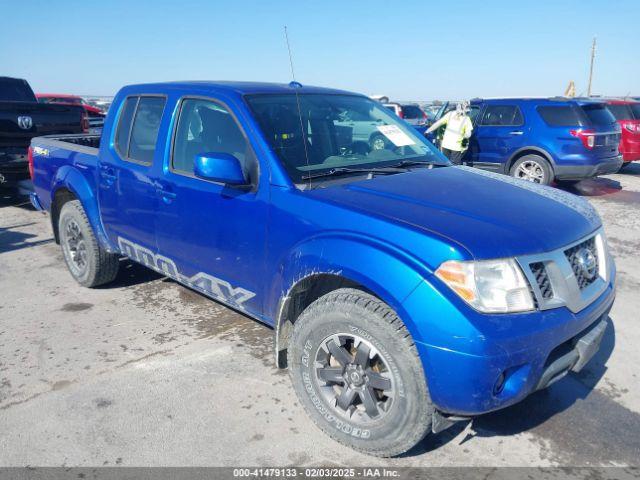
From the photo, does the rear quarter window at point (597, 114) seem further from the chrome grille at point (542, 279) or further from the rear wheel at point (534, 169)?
the chrome grille at point (542, 279)

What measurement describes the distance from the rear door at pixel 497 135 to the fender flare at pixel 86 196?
25.0 ft

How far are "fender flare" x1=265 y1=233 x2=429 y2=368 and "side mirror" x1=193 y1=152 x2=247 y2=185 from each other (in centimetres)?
55

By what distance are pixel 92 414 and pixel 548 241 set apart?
104 inches

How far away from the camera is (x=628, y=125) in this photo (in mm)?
11000

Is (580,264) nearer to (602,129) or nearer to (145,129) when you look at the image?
(145,129)

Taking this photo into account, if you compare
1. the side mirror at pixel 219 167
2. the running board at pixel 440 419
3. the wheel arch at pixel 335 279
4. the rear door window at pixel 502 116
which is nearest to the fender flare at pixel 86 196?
the side mirror at pixel 219 167

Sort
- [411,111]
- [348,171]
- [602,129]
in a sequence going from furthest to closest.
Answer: [411,111], [602,129], [348,171]

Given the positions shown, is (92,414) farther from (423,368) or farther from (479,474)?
(479,474)

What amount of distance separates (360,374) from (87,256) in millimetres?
3219

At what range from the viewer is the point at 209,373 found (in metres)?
3.43

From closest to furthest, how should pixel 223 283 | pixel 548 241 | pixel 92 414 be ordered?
pixel 548 241
pixel 92 414
pixel 223 283

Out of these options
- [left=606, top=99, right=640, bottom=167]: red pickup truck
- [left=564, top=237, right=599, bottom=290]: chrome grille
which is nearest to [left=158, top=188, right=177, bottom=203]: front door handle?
[left=564, top=237, right=599, bottom=290]: chrome grille

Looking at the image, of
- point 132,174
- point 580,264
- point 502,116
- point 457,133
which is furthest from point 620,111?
point 132,174

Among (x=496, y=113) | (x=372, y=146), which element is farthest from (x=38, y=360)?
(x=496, y=113)
